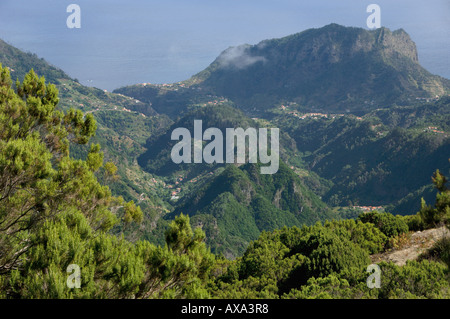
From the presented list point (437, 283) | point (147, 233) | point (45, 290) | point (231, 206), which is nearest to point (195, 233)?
point (45, 290)

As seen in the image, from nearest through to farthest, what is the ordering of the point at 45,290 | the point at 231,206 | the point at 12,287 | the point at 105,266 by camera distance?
1. the point at 45,290
2. the point at 12,287
3. the point at 105,266
4. the point at 231,206

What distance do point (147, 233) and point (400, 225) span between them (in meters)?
121

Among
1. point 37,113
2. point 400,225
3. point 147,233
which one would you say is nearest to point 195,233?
point 37,113

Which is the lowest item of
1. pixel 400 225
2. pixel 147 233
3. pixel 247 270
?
pixel 147 233

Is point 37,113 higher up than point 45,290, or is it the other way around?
point 37,113

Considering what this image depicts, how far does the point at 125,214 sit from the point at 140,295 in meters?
7.49

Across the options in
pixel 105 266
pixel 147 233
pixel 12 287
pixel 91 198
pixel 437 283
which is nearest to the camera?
pixel 12 287

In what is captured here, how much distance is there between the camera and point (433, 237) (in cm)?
2058

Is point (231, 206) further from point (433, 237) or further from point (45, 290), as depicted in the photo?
point (45, 290)

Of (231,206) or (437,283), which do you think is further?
(231,206)

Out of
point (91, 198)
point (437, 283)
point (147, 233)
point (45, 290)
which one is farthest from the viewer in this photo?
point (147, 233)

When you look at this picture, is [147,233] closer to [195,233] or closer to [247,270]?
[247,270]

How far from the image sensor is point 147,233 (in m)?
136

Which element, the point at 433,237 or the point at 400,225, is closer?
the point at 433,237
